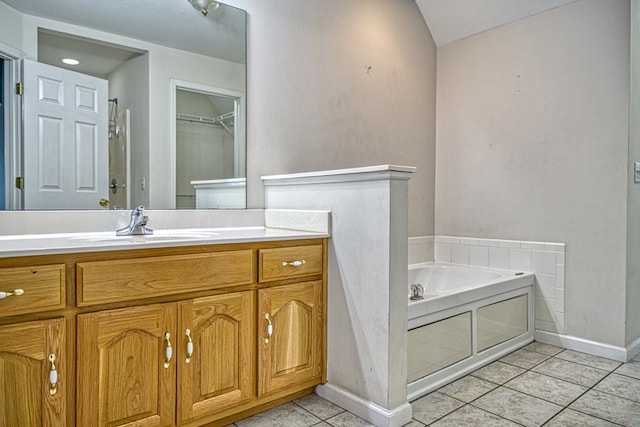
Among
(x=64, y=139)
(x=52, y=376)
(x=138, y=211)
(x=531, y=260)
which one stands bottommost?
(x=52, y=376)

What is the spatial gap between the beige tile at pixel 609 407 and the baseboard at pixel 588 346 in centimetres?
58

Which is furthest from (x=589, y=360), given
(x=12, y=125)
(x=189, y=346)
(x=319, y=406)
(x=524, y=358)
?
(x=12, y=125)

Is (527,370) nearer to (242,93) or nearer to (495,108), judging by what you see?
(495,108)

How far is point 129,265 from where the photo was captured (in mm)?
1523

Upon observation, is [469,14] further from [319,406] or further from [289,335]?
[319,406]

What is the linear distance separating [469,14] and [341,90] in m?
1.17

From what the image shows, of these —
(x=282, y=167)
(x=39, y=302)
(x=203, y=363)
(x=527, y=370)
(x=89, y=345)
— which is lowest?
(x=527, y=370)

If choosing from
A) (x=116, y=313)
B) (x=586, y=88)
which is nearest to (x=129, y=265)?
(x=116, y=313)

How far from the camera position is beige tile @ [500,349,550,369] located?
2582 mm

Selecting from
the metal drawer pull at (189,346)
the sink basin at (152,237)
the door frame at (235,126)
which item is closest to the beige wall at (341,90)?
the door frame at (235,126)

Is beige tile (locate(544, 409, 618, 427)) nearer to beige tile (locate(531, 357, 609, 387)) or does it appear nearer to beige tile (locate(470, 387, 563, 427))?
beige tile (locate(470, 387, 563, 427))

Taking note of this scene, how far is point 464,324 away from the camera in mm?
2438

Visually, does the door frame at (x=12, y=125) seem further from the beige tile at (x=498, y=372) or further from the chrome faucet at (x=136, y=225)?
the beige tile at (x=498, y=372)

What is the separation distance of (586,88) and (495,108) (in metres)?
0.58
